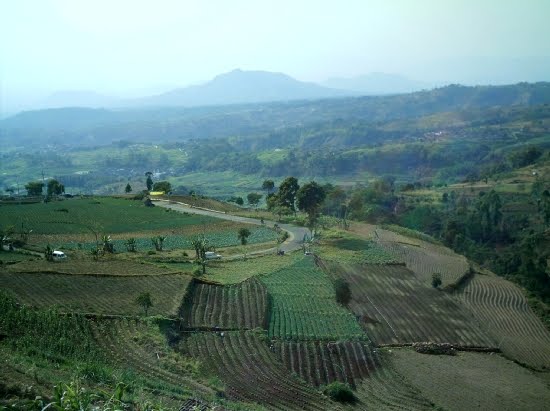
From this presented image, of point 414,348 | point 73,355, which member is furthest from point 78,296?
point 414,348

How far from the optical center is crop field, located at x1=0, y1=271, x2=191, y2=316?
2291 cm

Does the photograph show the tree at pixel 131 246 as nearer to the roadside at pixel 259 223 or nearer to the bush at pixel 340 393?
the roadside at pixel 259 223

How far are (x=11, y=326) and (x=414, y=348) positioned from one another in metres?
16.2

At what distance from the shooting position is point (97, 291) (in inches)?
994

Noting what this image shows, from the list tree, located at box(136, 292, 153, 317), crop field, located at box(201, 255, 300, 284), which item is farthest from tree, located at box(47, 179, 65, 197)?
tree, located at box(136, 292, 153, 317)

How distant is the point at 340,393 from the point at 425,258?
2398cm

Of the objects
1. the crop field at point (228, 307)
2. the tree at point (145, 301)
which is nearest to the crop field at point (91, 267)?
the crop field at point (228, 307)

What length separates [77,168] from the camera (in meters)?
138

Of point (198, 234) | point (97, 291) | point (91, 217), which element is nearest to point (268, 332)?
point (97, 291)

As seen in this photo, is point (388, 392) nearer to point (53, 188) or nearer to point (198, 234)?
point (198, 234)

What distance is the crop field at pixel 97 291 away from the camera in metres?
22.9

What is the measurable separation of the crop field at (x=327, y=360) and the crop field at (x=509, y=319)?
7.77 metres

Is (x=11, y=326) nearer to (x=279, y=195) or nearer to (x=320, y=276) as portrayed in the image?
(x=320, y=276)

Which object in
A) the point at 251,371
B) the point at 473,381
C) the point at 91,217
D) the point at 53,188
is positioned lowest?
the point at 473,381
